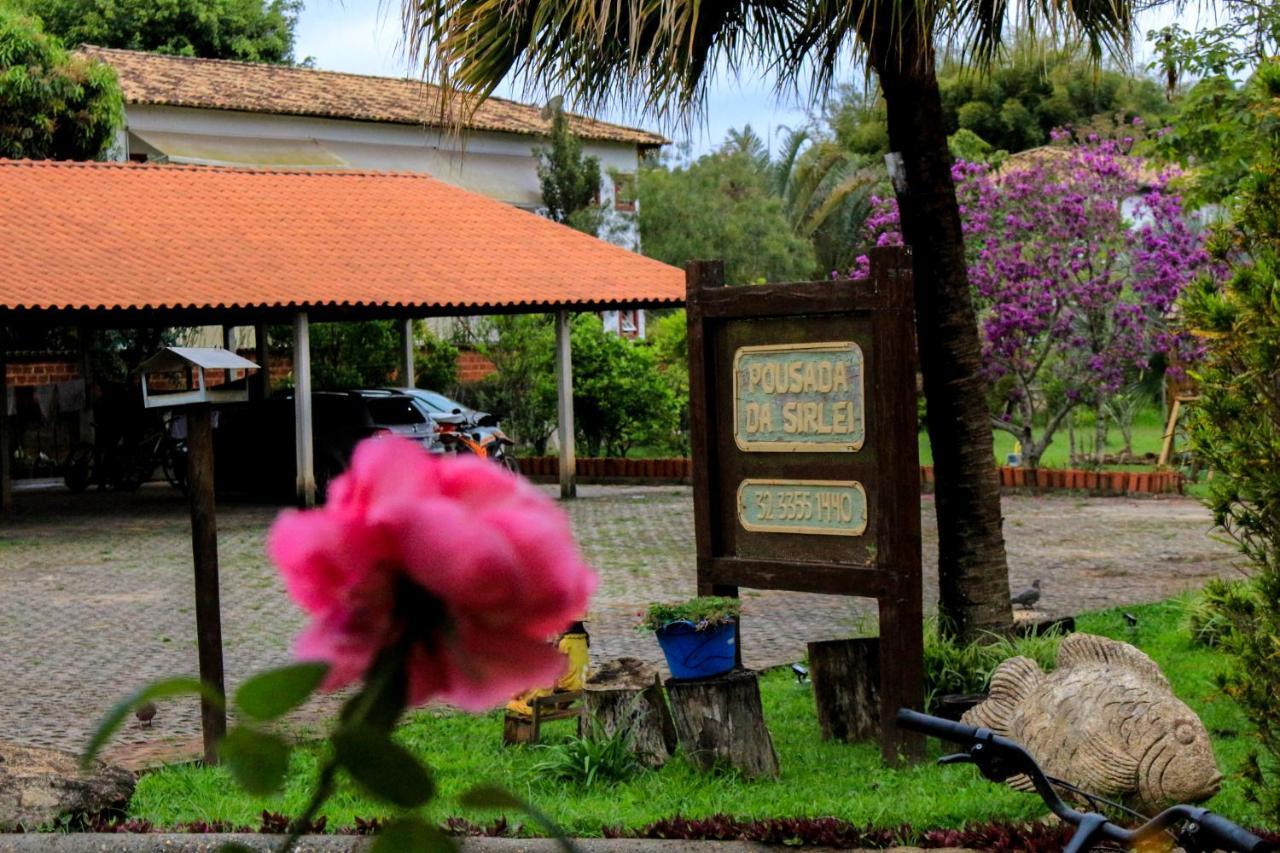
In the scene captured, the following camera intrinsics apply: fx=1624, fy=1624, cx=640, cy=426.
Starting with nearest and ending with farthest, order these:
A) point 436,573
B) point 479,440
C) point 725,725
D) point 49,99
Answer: point 436,573 < point 725,725 < point 479,440 < point 49,99

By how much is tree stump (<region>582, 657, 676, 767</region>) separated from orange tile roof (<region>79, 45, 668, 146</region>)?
23595mm

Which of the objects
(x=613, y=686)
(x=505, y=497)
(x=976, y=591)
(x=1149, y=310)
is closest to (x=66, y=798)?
(x=613, y=686)

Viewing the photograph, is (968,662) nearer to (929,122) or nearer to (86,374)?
(929,122)

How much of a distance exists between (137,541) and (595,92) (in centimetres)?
1145

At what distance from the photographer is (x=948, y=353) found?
25.8ft

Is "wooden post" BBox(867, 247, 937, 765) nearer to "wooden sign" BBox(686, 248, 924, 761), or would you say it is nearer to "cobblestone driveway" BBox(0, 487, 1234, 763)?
"wooden sign" BBox(686, 248, 924, 761)

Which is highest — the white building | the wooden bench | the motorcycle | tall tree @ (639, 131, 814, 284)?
the white building

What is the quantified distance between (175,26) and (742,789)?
3502cm

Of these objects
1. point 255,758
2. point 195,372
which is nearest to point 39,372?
point 195,372

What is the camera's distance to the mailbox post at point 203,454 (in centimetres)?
689

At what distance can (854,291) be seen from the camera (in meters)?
6.86

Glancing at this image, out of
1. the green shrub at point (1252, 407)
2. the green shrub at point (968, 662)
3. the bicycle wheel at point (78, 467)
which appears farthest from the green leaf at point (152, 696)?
the bicycle wheel at point (78, 467)

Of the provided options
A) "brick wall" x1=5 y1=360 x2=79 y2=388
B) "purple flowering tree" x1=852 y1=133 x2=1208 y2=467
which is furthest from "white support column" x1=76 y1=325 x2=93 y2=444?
"purple flowering tree" x1=852 y1=133 x2=1208 y2=467

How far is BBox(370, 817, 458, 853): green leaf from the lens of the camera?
568mm
